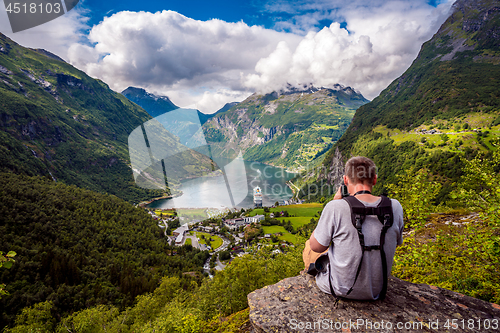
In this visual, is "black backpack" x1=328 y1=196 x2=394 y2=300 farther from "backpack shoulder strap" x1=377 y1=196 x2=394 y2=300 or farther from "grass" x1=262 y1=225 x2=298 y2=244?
"grass" x1=262 y1=225 x2=298 y2=244

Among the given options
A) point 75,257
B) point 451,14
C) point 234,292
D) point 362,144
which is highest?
point 451,14

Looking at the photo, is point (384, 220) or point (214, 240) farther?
point (214, 240)

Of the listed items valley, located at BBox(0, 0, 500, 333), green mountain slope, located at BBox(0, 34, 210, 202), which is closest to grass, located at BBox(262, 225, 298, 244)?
valley, located at BBox(0, 0, 500, 333)

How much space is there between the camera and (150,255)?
4047 cm

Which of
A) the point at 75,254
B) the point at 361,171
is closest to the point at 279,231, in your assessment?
the point at 75,254

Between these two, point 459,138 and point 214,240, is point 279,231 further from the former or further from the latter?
point 459,138

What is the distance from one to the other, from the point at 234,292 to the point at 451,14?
212 m

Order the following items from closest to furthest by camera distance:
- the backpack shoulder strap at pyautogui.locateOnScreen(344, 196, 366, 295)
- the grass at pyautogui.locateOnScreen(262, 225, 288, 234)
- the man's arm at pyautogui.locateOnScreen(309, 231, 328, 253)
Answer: the backpack shoulder strap at pyautogui.locateOnScreen(344, 196, 366, 295), the man's arm at pyautogui.locateOnScreen(309, 231, 328, 253), the grass at pyautogui.locateOnScreen(262, 225, 288, 234)

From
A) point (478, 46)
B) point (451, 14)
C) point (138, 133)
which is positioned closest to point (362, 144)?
point (478, 46)

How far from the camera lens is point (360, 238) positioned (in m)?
2.05

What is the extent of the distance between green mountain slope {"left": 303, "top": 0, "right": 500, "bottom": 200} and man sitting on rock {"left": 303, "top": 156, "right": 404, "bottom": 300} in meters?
33.2

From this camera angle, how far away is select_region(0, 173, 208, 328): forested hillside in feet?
91.2

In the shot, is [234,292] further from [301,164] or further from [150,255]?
[301,164]

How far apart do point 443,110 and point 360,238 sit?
101 metres
